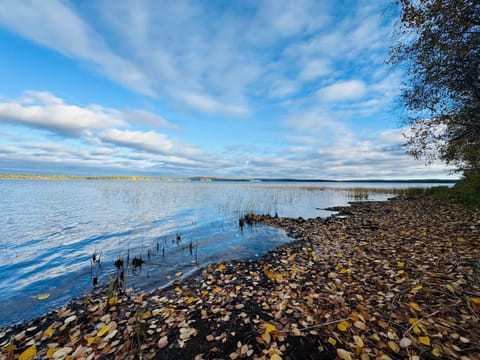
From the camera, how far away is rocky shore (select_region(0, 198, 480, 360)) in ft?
10.7

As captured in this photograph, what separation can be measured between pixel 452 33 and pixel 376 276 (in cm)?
762

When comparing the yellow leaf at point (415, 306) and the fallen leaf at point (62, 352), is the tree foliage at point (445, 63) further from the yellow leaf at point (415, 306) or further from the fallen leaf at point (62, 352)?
the fallen leaf at point (62, 352)

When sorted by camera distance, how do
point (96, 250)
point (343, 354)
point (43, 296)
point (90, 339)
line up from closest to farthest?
point (343, 354), point (90, 339), point (43, 296), point (96, 250)

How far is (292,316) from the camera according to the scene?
416 cm

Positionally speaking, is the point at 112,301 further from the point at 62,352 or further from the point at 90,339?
the point at 62,352

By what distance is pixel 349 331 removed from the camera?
3529mm

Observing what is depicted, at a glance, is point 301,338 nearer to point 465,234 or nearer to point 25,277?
point 465,234

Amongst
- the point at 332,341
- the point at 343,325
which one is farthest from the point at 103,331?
the point at 343,325

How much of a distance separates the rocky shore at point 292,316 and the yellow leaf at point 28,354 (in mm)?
14

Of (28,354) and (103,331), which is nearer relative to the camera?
(28,354)

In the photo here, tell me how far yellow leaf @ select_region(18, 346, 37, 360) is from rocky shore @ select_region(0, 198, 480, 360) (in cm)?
1

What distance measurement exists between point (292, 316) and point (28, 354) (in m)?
4.92

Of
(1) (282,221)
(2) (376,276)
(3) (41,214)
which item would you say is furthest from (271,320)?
(3) (41,214)

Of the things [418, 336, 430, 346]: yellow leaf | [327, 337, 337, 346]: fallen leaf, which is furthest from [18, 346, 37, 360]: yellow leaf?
[418, 336, 430, 346]: yellow leaf
